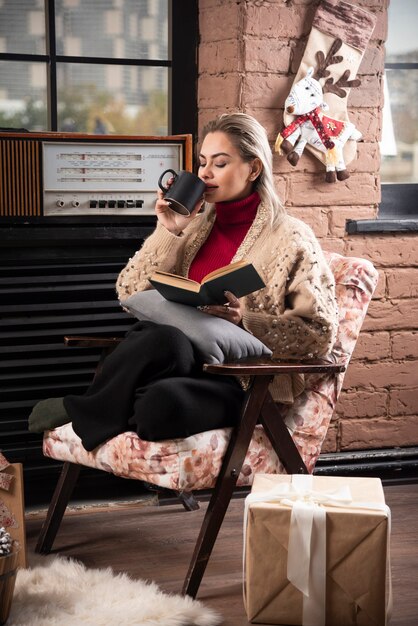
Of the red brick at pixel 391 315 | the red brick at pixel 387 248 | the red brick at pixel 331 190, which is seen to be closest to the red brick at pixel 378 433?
the red brick at pixel 391 315

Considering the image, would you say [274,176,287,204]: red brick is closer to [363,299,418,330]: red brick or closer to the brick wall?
the brick wall

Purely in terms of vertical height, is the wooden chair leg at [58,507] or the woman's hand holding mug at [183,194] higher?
the woman's hand holding mug at [183,194]

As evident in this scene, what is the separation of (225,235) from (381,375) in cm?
96

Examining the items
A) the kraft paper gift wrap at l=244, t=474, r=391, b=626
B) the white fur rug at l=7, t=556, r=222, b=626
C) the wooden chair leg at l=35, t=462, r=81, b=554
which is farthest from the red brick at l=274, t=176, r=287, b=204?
the white fur rug at l=7, t=556, r=222, b=626

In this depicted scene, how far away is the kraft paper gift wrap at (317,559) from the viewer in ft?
7.70

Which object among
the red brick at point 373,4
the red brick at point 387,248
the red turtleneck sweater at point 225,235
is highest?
the red brick at point 373,4

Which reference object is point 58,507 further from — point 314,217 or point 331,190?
point 331,190

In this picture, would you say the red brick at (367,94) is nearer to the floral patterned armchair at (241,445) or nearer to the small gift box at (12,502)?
the floral patterned armchair at (241,445)

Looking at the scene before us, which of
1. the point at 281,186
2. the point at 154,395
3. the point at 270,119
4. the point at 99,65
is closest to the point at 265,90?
the point at 270,119

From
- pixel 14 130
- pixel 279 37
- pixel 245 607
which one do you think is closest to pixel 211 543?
pixel 245 607

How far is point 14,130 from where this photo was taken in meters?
3.02

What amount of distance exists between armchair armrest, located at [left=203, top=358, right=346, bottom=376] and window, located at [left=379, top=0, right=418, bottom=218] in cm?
119

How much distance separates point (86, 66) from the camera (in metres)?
3.33

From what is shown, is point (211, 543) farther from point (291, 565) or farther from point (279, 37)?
point (279, 37)
